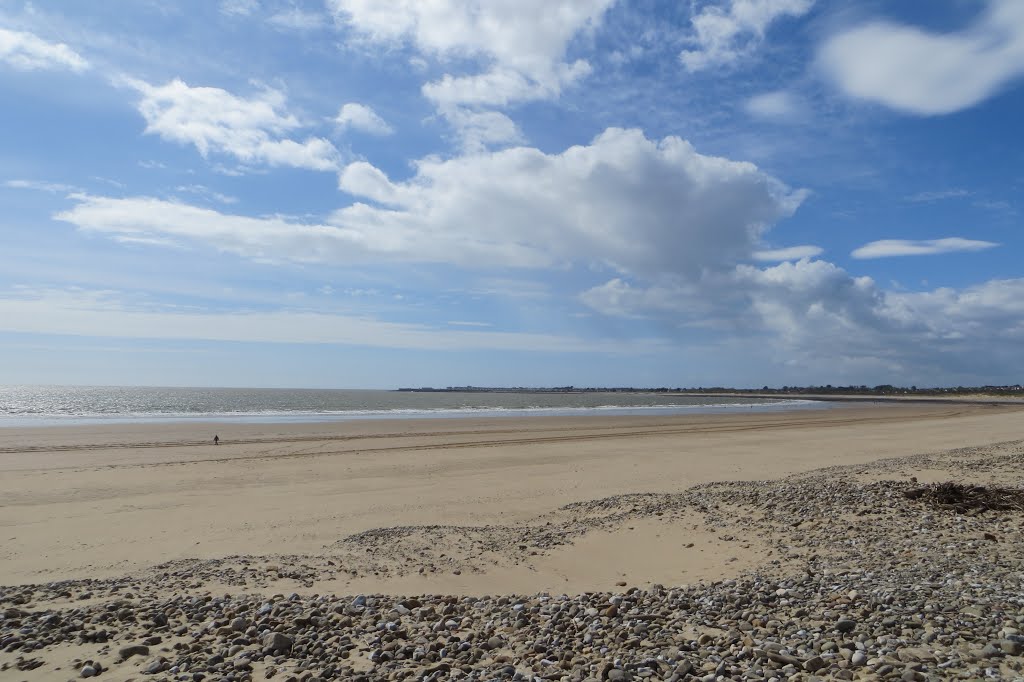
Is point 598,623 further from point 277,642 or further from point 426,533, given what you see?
point 426,533

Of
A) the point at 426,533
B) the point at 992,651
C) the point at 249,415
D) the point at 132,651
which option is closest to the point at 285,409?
the point at 249,415

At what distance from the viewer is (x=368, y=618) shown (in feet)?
19.5

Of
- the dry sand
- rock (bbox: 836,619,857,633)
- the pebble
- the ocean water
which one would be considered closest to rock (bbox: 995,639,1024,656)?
the pebble

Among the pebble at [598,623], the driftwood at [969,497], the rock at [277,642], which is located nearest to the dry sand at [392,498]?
the pebble at [598,623]

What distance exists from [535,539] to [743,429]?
2755cm

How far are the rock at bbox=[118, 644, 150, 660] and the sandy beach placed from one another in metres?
0.04

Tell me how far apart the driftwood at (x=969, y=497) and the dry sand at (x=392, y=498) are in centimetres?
401

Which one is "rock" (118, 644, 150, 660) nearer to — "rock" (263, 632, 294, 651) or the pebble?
→ the pebble

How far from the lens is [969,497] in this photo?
33.0 ft

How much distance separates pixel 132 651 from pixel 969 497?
12.0m

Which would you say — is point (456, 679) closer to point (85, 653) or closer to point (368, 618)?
point (368, 618)

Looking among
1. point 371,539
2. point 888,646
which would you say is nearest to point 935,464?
point 888,646

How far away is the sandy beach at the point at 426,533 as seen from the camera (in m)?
5.64

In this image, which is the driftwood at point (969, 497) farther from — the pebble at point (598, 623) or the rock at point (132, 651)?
the rock at point (132, 651)
